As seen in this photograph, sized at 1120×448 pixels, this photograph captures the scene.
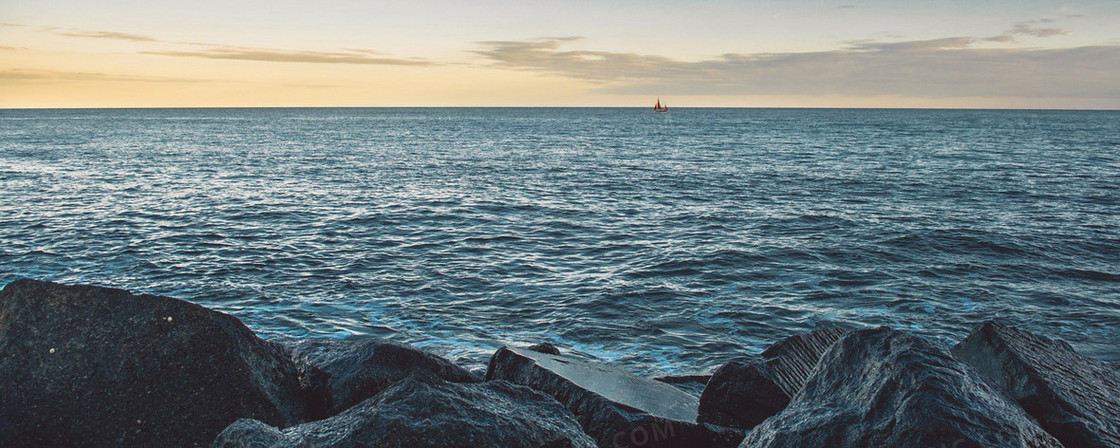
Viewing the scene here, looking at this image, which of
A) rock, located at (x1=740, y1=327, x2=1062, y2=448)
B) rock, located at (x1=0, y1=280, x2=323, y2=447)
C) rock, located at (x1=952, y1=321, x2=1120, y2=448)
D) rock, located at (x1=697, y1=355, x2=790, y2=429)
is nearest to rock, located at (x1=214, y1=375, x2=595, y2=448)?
rock, located at (x1=0, y1=280, x2=323, y2=447)

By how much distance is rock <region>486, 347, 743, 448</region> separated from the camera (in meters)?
6.79

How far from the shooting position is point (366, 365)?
24.8 ft

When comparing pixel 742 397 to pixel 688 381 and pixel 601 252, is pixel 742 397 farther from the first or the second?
pixel 601 252

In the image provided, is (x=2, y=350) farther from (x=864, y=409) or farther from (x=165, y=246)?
(x=165, y=246)

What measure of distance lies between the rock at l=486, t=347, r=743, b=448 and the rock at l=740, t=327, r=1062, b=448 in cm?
127

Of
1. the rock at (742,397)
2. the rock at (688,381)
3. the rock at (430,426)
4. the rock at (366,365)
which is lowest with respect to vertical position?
the rock at (688,381)

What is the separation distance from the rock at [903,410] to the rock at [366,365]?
3.61 metres

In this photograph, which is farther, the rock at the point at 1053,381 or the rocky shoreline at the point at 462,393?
the rock at the point at 1053,381

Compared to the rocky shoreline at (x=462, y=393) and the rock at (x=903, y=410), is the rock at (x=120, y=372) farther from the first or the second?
the rock at (x=903, y=410)

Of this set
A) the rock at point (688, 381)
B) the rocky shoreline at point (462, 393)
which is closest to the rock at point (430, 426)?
the rocky shoreline at point (462, 393)

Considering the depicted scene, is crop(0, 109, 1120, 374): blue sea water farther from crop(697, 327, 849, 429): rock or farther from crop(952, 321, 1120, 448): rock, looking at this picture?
crop(952, 321, 1120, 448): rock

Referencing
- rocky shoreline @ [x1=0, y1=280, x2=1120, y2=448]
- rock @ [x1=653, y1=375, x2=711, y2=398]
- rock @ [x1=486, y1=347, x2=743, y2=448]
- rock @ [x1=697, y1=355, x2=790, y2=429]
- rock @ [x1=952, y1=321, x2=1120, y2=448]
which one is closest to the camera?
rocky shoreline @ [x1=0, y1=280, x2=1120, y2=448]

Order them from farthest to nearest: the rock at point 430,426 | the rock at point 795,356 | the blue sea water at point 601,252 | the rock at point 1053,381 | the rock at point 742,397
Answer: the blue sea water at point 601,252 → the rock at point 795,356 → the rock at point 742,397 → the rock at point 1053,381 → the rock at point 430,426

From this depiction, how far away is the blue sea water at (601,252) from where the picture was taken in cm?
1418
